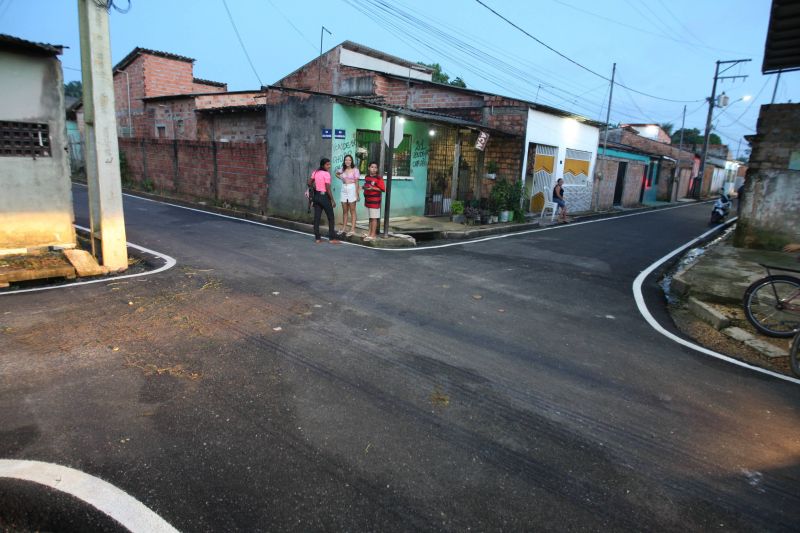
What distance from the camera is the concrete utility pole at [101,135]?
23.1 feet

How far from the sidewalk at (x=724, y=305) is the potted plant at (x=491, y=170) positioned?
7.84m

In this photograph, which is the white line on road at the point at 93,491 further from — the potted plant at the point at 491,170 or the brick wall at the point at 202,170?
the potted plant at the point at 491,170

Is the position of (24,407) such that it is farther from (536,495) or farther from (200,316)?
(536,495)

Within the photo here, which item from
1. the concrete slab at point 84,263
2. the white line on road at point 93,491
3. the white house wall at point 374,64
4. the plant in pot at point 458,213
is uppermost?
the white house wall at point 374,64

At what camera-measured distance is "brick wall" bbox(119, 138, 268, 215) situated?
601 inches

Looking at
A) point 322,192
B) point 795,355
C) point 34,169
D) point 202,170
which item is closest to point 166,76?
point 202,170

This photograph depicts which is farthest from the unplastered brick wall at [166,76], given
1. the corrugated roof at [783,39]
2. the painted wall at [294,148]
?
the corrugated roof at [783,39]

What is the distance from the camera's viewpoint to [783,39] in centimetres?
877

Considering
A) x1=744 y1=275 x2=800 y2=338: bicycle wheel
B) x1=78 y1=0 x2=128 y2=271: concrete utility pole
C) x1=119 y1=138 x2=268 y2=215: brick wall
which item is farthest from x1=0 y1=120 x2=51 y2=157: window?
x1=744 y1=275 x2=800 y2=338: bicycle wheel

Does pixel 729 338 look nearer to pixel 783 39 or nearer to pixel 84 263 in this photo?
pixel 783 39

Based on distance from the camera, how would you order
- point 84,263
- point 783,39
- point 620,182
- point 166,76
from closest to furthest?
point 84,263
point 783,39
point 166,76
point 620,182

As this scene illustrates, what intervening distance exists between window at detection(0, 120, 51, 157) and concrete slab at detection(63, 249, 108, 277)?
6.13 ft

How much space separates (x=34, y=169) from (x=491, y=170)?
1401 cm

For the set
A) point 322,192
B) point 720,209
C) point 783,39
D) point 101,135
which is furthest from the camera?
point 720,209
